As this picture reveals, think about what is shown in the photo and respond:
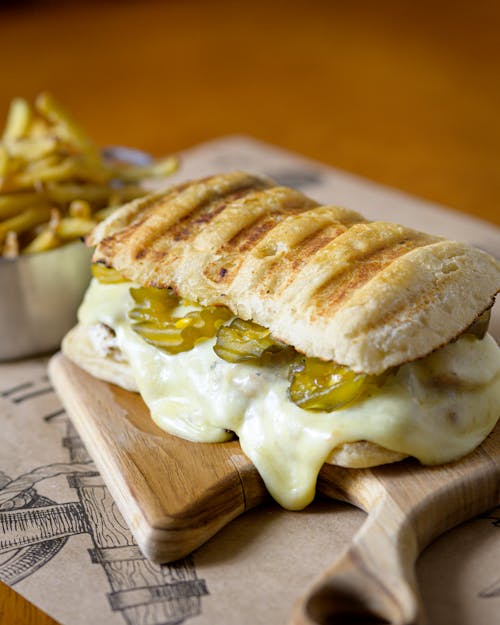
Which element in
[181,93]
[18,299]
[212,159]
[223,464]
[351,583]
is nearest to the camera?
[351,583]

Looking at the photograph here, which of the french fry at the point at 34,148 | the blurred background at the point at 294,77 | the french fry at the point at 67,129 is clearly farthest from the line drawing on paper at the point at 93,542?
the blurred background at the point at 294,77

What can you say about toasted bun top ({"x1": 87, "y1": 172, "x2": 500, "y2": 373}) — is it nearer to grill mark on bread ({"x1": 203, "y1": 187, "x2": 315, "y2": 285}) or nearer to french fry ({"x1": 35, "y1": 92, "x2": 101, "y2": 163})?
grill mark on bread ({"x1": 203, "y1": 187, "x2": 315, "y2": 285})

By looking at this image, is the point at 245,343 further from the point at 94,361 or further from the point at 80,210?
the point at 80,210

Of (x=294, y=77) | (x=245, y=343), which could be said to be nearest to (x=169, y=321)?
(x=245, y=343)

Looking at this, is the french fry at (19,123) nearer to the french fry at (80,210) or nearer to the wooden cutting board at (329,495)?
the french fry at (80,210)

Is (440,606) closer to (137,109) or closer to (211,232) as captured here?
(211,232)

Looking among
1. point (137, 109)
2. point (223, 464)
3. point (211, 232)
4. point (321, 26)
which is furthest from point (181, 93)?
point (223, 464)

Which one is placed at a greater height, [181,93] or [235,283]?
[235,283]
